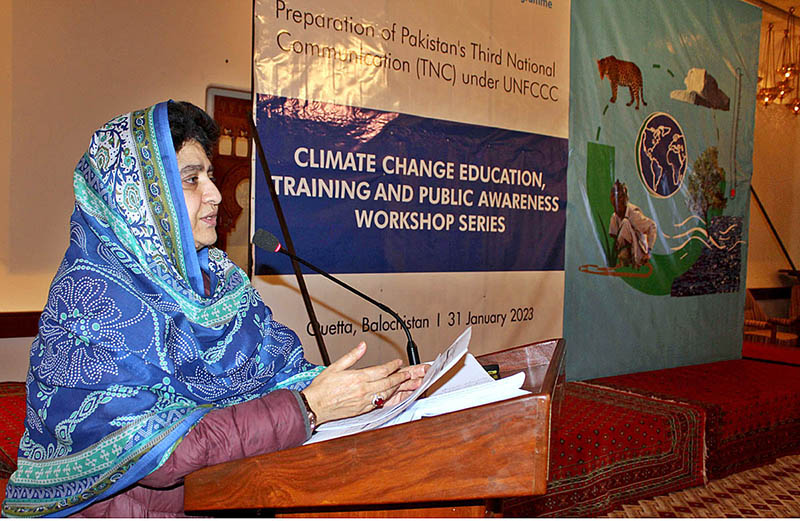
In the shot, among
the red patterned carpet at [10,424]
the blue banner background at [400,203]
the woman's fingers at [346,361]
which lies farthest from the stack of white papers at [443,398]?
the blue banner background at [400,203]

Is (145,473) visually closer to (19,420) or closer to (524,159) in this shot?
(19,420)

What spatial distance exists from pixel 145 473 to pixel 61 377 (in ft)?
0.79

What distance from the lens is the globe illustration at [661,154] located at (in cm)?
410

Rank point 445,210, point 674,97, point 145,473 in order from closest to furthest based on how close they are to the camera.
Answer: point 145,473 → point 445,210 → point 674,97

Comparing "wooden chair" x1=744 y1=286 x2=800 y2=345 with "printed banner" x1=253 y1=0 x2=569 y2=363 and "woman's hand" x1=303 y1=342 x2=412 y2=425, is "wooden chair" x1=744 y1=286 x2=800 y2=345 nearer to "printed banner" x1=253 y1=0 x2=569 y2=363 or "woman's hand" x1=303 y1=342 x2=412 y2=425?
"printed banner" x1=253 y1=0 x2=569 y2=363

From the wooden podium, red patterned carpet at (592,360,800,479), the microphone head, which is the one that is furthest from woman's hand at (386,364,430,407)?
red patterned carpet at (592,360,800,479)

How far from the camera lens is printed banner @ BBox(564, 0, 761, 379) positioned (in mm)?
3771

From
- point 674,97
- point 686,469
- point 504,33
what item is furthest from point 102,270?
point 674,97

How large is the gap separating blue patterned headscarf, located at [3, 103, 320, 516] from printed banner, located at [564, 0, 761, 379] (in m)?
2.74

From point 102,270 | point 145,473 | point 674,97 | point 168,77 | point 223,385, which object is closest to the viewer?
point 145,473

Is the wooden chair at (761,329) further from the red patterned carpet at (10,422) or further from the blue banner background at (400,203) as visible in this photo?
the red patterned carpet at (10,422)

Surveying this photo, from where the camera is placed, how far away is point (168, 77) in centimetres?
371

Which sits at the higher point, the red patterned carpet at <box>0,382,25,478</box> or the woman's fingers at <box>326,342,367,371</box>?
the woman's fingers at <box>326,342,367,371</box>

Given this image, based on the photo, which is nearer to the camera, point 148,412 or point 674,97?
point 148,412
